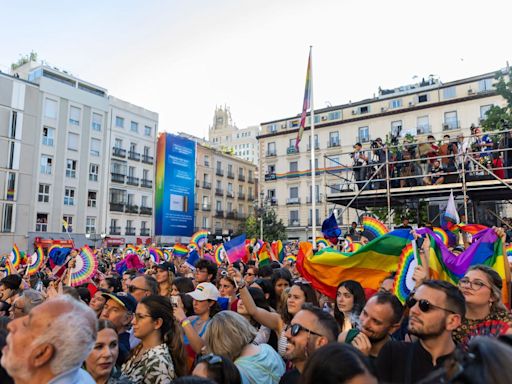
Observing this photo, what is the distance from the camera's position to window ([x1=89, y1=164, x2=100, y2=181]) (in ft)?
135

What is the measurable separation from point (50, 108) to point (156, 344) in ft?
131

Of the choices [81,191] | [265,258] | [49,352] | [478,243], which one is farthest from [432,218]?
[81,191]

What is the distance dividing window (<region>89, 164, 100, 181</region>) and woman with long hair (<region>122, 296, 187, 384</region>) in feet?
132

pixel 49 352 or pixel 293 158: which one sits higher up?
pixel 293 158

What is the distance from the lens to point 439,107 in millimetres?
41750

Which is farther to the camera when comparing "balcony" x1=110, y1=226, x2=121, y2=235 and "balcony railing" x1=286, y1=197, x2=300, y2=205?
"balcony railing" x1=286, y1=197, x2=300, y2=205

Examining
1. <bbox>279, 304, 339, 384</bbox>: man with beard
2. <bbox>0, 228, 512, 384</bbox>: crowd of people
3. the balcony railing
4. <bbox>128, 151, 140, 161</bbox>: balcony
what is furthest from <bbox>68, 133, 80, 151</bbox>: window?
<bbox>279, 304, 339, 384</bbox>: man with beard

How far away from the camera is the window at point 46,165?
37.3m

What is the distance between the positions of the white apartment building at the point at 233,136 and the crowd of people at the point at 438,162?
4429 inches

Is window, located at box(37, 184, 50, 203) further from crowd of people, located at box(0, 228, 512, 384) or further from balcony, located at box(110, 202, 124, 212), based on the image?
crowd of people, located at box(0, 228, 512, 384)

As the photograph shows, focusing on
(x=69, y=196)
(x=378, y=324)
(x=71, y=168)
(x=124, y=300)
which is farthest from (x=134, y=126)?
(x=378, y=324)

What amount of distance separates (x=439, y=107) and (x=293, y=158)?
1682 centimetres

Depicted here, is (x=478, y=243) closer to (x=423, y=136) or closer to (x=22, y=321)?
(x=22, y=321)

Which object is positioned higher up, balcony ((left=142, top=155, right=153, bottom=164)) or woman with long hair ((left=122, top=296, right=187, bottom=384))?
balcony ((left=142, top=155, right=153, bottom=164))
